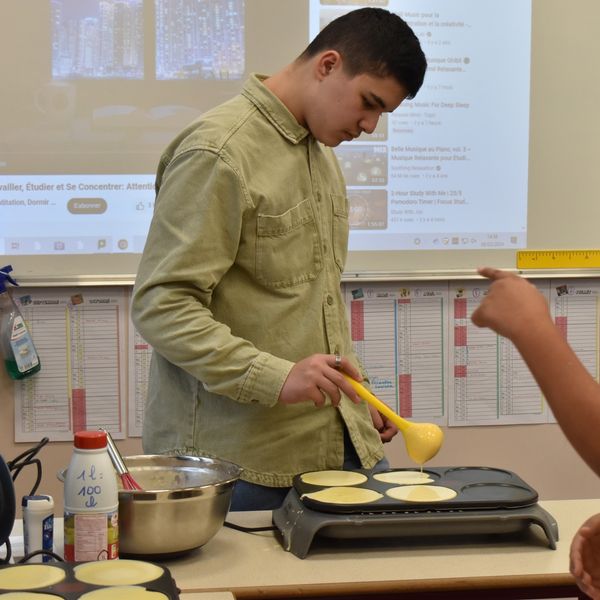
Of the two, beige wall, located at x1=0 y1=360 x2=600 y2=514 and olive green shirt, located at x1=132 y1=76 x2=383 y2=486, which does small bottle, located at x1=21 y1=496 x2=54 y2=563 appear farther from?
beige wall, located at x1=0 y1=360 x2=600 y2=514

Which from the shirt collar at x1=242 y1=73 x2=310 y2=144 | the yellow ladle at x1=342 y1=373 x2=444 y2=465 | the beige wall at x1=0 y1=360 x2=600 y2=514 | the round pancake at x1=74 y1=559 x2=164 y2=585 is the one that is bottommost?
the beige wall at x1=0 y1=360 x2=600 y2=514

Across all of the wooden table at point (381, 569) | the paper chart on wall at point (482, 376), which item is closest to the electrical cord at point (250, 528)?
the wooden table at point (381, 569)

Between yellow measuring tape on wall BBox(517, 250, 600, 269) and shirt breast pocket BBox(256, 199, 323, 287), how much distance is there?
1.23m

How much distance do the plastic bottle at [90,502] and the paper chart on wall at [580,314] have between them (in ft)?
6.48

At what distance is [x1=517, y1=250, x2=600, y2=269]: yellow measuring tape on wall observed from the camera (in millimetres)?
3051

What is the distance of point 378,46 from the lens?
1923 mm

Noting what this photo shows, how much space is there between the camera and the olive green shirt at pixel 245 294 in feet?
5.87

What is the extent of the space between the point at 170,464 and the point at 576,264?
1.76 meters

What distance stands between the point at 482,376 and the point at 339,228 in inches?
45.4

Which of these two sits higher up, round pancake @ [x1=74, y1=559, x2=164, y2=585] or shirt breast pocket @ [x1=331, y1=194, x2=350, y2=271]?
shirt breast pocket @ [x1=331, y1=194, x2=350, y2=271]

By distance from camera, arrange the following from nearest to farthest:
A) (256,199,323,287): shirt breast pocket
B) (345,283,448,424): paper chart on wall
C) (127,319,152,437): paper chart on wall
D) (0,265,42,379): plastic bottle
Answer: (256,199,323,287): shirt breast pocket, (0,265,42,379): plastic bottle, (127,319,152,437): paper chart on wall, (345,283,448,424): paper chart on wall

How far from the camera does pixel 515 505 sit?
1657mm

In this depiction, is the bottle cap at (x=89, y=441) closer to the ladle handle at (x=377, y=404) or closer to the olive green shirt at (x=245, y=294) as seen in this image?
the olive green shirt at (x=245, y=294)

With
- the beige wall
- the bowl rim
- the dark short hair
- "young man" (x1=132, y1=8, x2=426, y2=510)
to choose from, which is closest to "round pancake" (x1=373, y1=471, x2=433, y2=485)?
"young man" (x1=132, y1=8, x2=426, y2=510)
